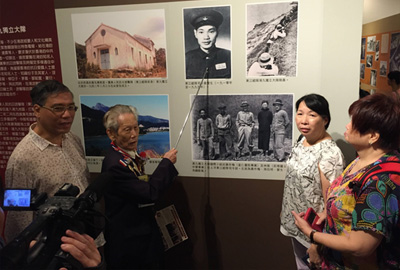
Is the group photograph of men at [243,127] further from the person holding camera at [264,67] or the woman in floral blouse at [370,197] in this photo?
the woman in floral blouse at [370,197]

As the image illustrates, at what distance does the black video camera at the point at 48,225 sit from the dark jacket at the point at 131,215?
0.64 m

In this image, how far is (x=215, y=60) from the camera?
7.25 ft

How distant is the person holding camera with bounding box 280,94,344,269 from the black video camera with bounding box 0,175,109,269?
1215 millimetres

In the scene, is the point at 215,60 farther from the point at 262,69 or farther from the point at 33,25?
the point at 33,25

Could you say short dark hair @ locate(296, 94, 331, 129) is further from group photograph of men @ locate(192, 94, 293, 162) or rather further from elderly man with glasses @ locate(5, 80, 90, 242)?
elderly man with glasses @ locate(5, 80, 90, 242)

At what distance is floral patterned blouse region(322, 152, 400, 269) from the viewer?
125 cm

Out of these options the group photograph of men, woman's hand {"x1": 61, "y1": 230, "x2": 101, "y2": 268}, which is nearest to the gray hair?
the group photograph of men

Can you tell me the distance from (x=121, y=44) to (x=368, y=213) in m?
1.87

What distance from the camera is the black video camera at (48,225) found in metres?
0.77

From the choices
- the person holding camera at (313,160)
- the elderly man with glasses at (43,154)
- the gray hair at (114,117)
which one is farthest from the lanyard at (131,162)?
Result: the person holding camera at (313,160)

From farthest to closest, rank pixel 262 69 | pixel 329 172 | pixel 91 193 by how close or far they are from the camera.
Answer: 1. pixel 262 69
2. pixel 329 172
3. pixel 91 193

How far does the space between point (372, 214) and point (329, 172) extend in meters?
0.60

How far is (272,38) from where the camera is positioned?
2.12m

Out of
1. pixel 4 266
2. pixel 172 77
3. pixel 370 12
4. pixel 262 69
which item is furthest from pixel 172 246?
pixel 370 12
